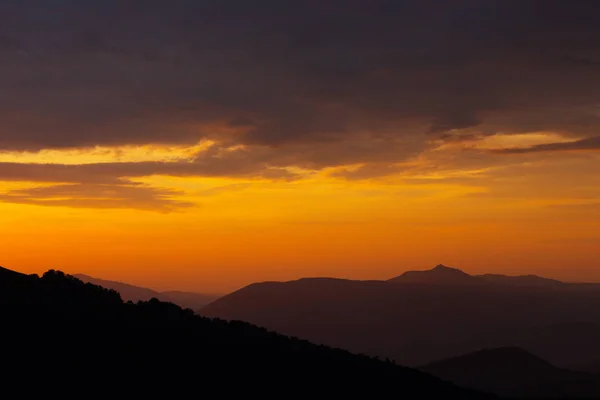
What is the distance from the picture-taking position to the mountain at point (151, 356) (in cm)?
4269

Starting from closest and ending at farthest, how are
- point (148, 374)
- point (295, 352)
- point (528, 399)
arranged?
1. point (148, 374)
2. point (295, 352)
3. point (528, 399)

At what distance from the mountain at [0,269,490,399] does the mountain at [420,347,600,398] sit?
130 feet

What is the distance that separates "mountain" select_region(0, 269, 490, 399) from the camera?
42.7m

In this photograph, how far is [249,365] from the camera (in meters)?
50.2

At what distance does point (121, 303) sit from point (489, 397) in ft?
108

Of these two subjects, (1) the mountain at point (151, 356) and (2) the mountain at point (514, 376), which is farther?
(2) the mountain at point (514, 376)

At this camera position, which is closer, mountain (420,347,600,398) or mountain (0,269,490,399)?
mountain (0,269,490,399)

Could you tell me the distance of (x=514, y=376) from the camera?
120688 mm

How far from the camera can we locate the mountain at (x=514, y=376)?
314ft

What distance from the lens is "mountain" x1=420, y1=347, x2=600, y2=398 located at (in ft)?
314

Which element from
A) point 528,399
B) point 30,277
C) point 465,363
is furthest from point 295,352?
point 465,363

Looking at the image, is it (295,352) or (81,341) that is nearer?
(81,341)

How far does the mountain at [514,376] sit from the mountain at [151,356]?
39675mm

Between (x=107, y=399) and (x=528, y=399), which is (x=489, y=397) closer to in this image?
(x=528, y=399)
